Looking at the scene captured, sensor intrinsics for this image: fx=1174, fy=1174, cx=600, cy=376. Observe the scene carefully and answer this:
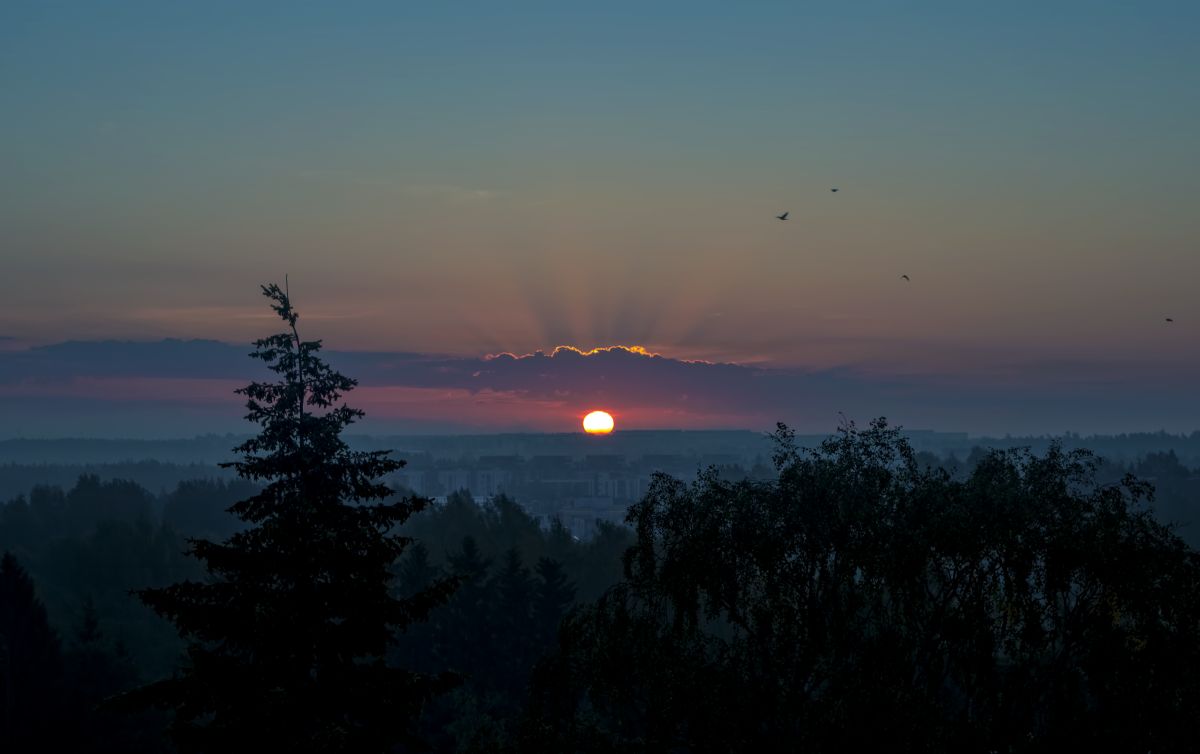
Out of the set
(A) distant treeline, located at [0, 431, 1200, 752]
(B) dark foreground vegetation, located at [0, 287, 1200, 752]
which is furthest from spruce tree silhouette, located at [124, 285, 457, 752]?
(A) distant treeline, located at [0, 431, 1200, 752]

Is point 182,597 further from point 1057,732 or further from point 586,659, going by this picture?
point 1057,732

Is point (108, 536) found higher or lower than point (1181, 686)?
lower

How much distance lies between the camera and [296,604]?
2308cm

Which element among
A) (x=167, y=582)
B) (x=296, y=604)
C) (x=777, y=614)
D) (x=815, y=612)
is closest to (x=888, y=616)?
(x=815, y=612)

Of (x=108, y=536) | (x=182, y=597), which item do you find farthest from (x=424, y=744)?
(x=108, y=536)

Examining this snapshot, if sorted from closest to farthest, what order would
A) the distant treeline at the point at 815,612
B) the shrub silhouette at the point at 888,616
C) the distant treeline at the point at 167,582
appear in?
the shrub silhouette at the point at 888,616 < the distant treeline at the point at 815,612 < the distant treeline at the point at 167,582

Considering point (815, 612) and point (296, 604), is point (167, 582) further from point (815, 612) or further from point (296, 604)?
point (815, 612)

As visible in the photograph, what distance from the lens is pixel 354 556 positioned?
23578mm

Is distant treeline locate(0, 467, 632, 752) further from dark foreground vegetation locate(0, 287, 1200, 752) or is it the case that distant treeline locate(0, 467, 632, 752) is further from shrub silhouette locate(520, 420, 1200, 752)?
shrub silhouette locate(520, 420, 1200, 752)

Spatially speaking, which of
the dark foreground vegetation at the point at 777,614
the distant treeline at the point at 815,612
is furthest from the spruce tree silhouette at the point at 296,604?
the distant treeline at the point at 815,612

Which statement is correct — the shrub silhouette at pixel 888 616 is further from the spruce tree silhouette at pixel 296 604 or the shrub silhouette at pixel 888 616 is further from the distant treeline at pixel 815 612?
the spruce tree silhouette at pixel 296 604

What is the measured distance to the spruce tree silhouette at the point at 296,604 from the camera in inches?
884

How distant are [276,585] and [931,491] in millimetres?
13391

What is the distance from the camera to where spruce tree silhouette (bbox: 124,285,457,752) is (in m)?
22.5
